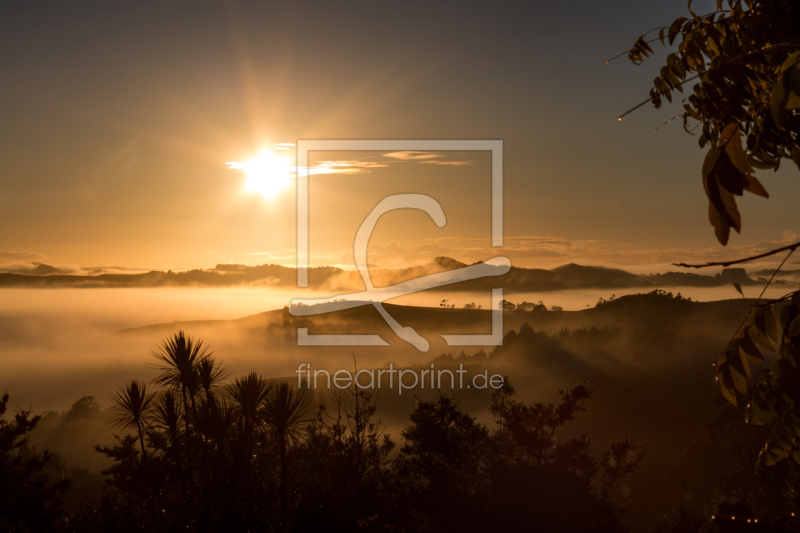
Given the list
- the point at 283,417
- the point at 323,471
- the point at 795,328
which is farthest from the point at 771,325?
the point at 323,471

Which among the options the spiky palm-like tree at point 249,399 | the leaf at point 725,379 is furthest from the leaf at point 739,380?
the spiky palm-like tree at point 249,399

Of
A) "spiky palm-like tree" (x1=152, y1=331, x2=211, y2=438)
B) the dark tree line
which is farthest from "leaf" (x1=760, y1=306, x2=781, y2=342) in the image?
→ "spiky palm-like tree" (x1=152, y1=331, x2=211, y2=438)

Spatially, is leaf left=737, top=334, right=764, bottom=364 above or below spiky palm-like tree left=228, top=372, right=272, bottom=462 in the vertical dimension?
above

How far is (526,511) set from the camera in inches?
963

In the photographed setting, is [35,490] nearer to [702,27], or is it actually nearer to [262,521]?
[262,521]

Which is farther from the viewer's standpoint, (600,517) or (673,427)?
(673,427)

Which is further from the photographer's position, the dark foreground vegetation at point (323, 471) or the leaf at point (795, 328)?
the dark foreground vegetation at point (323, 471)

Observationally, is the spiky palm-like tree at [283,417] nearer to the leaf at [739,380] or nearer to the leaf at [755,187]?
the leaf at [739,380]

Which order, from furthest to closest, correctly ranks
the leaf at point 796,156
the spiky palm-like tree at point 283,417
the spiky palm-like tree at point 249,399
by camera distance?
1. the spiky palm-like tree at point 249,399
2. the spiky palm-like tree at point 283,417
3. the leaf at point 796,156

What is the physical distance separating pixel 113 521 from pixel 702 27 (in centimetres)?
1450

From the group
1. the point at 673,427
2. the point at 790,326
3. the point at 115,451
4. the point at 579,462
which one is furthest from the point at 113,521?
the point at 673,427

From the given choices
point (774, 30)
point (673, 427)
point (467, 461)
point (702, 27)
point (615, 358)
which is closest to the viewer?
point (774, 30)

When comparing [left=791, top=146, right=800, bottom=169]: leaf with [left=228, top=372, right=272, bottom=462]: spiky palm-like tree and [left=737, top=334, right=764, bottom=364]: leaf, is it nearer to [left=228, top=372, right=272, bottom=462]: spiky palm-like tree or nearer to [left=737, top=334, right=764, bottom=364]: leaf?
[left=737, top=334, right=764, bottom=364]: leaf

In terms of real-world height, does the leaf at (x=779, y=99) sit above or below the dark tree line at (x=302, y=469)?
above
